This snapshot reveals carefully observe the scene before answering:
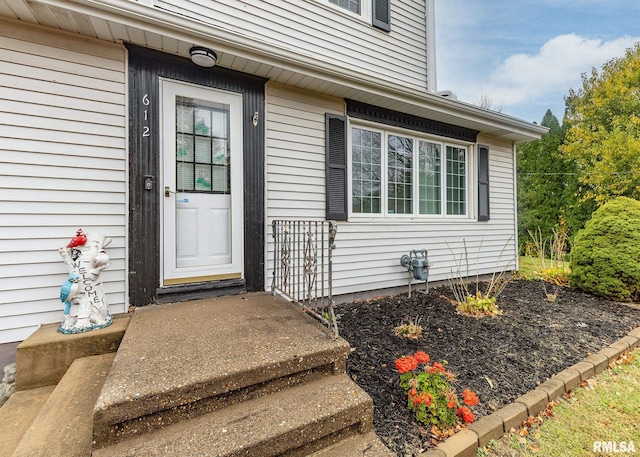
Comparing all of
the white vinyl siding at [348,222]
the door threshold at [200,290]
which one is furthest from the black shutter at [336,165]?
the door threshold at [200,290]

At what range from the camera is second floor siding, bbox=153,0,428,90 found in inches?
137

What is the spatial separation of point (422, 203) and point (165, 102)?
3810 mm

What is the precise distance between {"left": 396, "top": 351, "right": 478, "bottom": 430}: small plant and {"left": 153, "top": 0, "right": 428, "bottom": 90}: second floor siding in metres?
3.09

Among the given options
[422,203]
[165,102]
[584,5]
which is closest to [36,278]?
[165,102]

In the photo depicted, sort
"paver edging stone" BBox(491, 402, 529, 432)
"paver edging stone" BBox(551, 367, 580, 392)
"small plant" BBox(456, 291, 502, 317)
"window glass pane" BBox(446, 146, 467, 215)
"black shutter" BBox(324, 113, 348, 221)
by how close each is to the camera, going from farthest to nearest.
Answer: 1. "window glass pane" BBox(446, 146, 467, 215)
2. "black shutter" BBox(324, 113, 348, 221)
3. "small plant" BBox(456, 291, 502, 317)
4. "paver edging stone" BBox(551, 367, 580, 392)
5. "paver edging stone" BBox(491, 402, 529, 432)

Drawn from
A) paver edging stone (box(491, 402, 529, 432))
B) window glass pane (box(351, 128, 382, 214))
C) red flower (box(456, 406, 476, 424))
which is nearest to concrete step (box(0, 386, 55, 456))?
red flower (box(456, 406, 476, 424))

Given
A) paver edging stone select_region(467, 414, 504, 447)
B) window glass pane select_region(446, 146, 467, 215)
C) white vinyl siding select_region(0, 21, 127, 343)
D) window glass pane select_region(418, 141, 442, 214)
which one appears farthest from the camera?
window glass pane select_region(446, 146, 467, 215)

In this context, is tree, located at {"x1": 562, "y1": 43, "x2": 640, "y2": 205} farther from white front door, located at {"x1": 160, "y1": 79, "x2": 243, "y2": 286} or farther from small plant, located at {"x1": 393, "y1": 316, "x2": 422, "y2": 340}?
white front door, located at {"x1": 160, "y1": 79, "x2": 243, "y2": 286}

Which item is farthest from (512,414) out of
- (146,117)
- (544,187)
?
(544,187)

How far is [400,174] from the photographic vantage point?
4.52 m

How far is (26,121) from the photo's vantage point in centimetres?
237

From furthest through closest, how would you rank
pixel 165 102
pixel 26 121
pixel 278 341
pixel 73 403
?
1. pixel 165 102
2. pixel 26 121
3. pixel 278 341
4. pixel 73 403

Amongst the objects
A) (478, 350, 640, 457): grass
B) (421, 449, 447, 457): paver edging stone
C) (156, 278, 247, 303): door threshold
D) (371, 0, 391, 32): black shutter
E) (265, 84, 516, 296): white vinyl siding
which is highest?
(371, 0, 391, 32): black shutter

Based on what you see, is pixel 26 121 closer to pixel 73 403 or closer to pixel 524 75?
pixel 73 403
